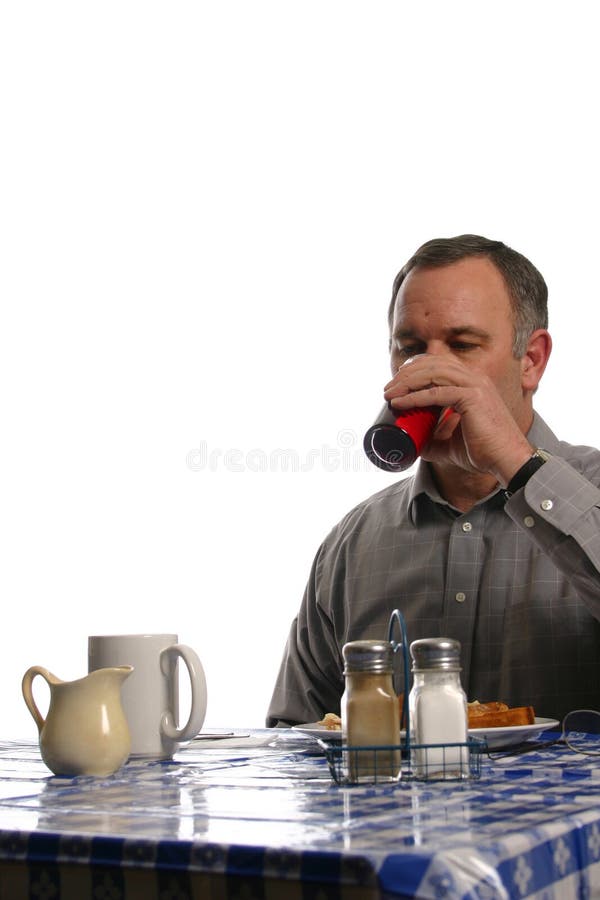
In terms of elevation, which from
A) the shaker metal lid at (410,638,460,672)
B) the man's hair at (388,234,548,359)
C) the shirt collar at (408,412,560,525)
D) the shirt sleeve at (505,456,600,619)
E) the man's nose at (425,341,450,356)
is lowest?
the shaker metal lid at (410,638,460,672)

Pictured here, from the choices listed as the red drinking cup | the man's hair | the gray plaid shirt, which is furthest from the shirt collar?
the red drinking cup

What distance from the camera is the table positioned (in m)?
0.56

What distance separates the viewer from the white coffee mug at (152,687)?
1084 mm

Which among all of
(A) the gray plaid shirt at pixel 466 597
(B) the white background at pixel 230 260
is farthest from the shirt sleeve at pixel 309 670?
(B) the white background at pixel 230 260

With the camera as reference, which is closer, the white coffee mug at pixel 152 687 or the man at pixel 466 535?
the white coffee mug at pixel 152 687

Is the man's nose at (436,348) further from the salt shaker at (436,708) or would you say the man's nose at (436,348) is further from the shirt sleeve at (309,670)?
the salt shaker at (436,708)

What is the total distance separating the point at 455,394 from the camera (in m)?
1.50

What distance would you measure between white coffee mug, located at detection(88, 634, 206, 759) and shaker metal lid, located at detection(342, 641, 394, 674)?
23 centimetres

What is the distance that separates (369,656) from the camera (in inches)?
35.1

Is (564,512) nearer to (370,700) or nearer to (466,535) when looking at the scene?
(466,535)

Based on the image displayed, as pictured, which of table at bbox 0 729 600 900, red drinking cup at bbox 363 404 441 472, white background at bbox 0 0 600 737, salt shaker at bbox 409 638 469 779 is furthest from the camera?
white background at bbox 0 0 600 737

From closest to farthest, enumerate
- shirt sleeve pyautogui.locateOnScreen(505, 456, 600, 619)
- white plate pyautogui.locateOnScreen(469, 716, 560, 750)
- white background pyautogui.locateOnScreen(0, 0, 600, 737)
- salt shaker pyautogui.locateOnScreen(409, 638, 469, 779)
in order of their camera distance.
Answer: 1. salt shaker pyautogui.locateOnScreen(409, 638, 469, 779)
2. white plate pyautogui.locateOnScreen(469, 716, 560, 750)
3. shirt sleeve pyautogui.locateOnScreen(505, 456, 600, 619)
4. white background pyautogui.locateOnScreen(0, 0, 600, 737)

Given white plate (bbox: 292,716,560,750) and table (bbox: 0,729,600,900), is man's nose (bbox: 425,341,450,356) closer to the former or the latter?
white plate (bbox: 292,716,560,750)

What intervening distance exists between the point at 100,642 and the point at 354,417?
1.92m
